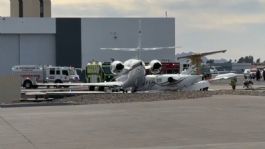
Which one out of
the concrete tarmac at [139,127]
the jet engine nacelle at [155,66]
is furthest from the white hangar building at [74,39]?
the concrete tarmac at [139,127]

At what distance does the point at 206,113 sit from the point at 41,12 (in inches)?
3369

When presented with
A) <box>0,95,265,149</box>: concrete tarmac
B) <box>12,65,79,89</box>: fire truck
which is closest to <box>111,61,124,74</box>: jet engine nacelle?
<box>12,65,79,89</box>: fire truck

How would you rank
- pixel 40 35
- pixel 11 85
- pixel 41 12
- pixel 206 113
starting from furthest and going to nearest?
1. pixel 41 12
2. pixel 40 35
3. pixel 11 85
4. pixel 206 113

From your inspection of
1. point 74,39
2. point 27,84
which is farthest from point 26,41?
point 27,84

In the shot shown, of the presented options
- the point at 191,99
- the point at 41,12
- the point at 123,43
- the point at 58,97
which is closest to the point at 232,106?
the point at 191,99

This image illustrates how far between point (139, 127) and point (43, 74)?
4695 centimetres

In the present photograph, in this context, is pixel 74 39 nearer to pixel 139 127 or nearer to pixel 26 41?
pixel 26 41

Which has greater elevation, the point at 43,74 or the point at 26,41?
the point at 26,41

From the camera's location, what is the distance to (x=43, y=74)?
6272 cm

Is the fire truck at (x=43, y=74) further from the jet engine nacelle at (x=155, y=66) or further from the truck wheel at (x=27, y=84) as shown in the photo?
the jet engine nacelle at (x=155, y=66)

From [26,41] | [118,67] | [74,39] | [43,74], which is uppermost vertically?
[74,39]

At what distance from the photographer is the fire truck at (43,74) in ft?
201

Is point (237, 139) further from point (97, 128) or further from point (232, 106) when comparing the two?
point (232, 106)

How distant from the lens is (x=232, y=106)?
77.5ft
